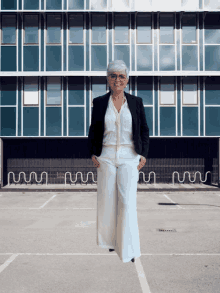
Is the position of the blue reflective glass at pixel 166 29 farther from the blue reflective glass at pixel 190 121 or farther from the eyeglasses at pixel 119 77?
the eyeglasses at pixel 119 77

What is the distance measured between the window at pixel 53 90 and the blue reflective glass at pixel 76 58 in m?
1.18

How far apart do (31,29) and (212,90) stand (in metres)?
10.5

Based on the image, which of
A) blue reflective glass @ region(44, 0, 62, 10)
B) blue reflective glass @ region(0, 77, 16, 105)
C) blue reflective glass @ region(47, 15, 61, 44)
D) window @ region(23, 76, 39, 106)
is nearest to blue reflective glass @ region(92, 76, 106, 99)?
blue reflective glass @ region(47, 15, 61, 44)

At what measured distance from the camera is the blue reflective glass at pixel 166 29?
2052 centimetres

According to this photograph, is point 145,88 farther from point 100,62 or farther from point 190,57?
point 190,57

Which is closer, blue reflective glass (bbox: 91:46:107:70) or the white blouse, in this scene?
the white blouse

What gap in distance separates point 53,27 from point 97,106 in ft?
59.5

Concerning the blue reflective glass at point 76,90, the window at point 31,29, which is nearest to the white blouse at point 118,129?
the blue reflective glass at point 76,90

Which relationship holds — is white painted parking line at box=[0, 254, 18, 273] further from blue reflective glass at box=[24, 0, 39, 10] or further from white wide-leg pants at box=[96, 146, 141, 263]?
blue reflective glass at box=[24, 0, 39, 10]

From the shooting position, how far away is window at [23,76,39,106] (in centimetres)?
2042

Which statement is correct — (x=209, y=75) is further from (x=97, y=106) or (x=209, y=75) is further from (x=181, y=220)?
(x=97, y=106)

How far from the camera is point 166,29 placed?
20656 millimetres

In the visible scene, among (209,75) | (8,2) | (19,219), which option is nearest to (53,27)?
(8,2)

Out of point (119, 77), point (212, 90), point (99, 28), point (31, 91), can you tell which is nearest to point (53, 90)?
point (31, 91)
